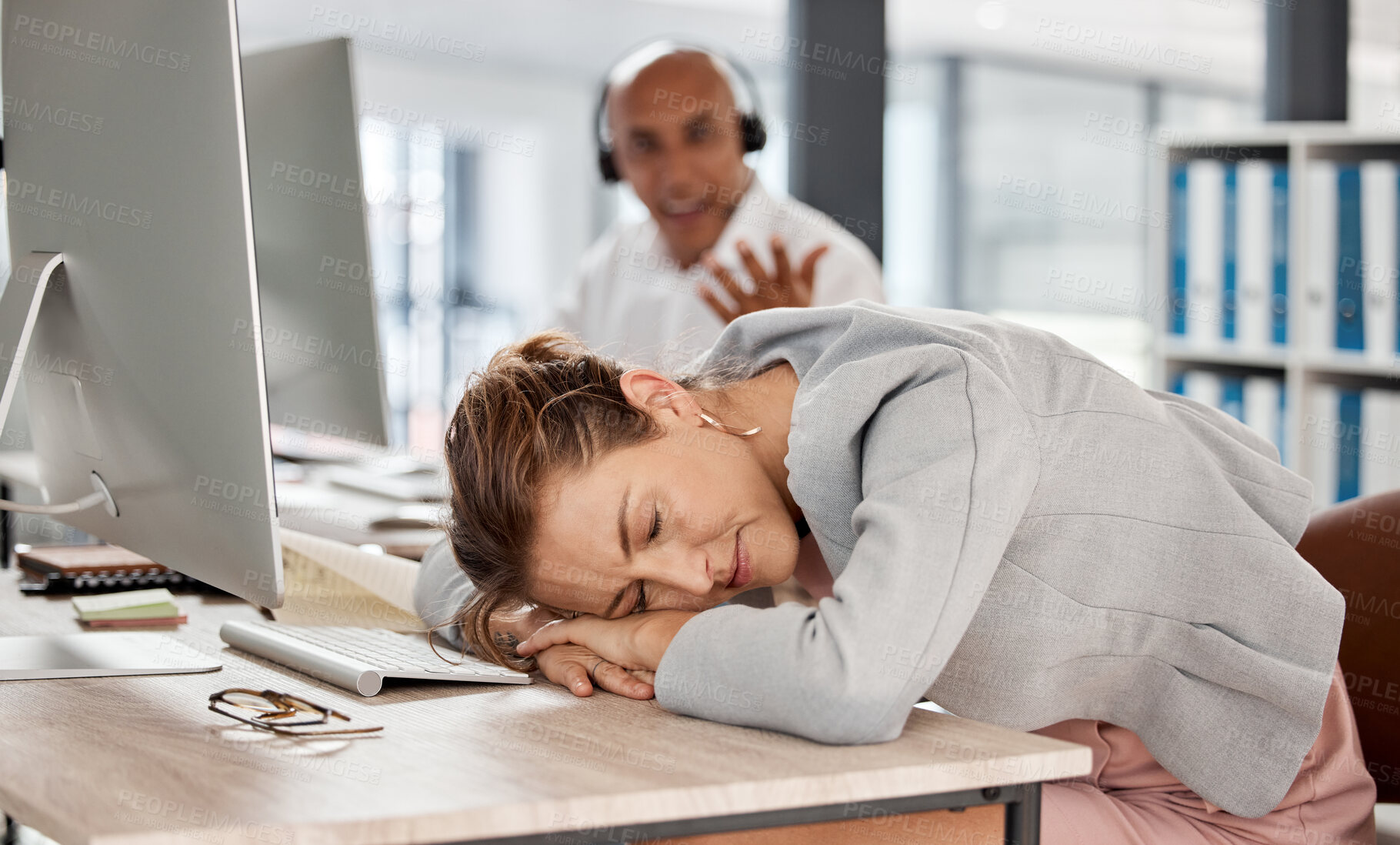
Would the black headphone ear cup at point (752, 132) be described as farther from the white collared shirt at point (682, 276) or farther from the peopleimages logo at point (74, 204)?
the peopleimages logo at point (74, 204)

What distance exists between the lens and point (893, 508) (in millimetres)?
837

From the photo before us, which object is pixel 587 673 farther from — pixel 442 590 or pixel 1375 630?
pixel 1375 630

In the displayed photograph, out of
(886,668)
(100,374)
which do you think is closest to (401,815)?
(886,668)

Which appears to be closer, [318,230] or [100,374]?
[100,374]

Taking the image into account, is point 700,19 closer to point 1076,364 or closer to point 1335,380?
point 1335,380

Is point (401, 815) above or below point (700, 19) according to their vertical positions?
below

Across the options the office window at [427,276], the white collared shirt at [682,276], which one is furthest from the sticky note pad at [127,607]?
the office window at [427,276]

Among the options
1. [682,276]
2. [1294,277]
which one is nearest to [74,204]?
[682,276]

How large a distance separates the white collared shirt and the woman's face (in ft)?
3.64

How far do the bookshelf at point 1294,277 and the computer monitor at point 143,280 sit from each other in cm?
232

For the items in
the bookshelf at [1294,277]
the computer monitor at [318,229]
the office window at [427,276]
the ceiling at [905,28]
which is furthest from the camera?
the office window at [427,276]

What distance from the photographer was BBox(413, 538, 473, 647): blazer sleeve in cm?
117

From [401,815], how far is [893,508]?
375 mm

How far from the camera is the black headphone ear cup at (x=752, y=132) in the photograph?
2209 mm
